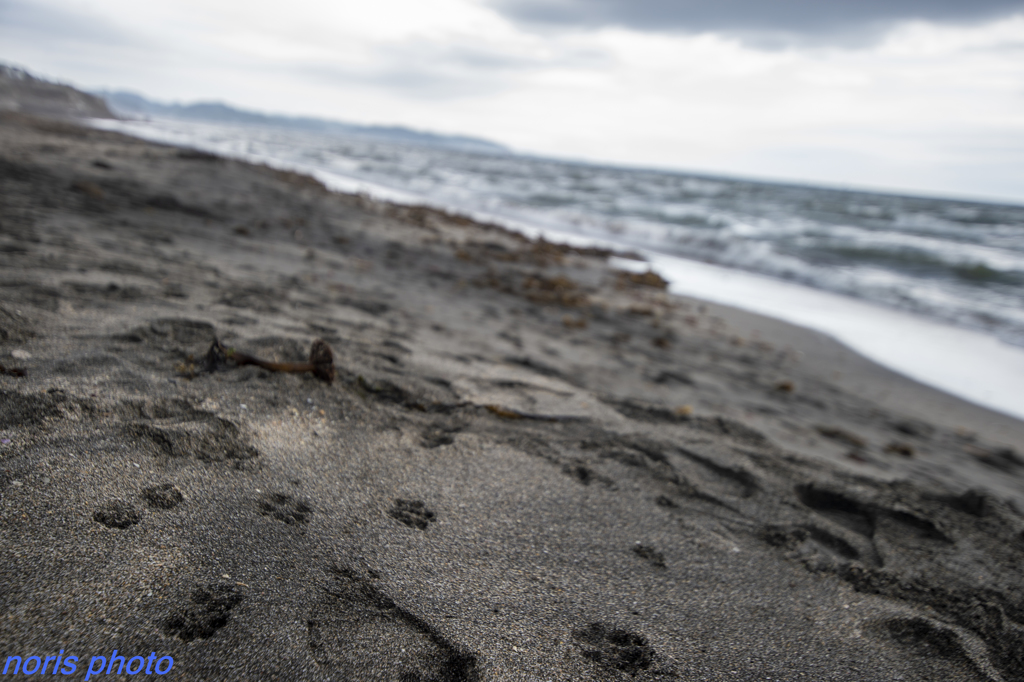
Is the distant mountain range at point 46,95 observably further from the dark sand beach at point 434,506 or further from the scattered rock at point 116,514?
the scattered rock at point 116,514

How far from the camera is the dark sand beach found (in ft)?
3.78

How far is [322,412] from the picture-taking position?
1968 millimetres

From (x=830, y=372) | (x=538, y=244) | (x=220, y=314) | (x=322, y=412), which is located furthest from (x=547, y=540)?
(x=538, y=244)

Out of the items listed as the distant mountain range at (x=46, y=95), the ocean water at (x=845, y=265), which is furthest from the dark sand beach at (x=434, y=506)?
the distant mountain range at (x=46, y=95)

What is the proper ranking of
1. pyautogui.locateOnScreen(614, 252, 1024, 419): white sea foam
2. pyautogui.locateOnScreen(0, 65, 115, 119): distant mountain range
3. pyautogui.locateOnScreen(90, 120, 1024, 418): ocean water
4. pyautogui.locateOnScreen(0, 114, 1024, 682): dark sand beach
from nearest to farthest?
pyautogui.locateOnScreen(0, 114, 1024, 682): dark sand beach, pyautogui.locateOnScreen(614, 252, 1024, 419): white sea foam, pyautogui.locateOnScreen(90, 120, 1024, 418): ocean water, pyautogui.locateOnScreen(0, 65, 115, 119): distant mountain range

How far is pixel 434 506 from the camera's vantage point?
1659 mm

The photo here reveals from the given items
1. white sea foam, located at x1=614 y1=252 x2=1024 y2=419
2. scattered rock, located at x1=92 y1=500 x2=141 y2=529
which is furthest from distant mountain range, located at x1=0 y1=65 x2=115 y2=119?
scattered rock, located at x1=92 y1=500 x2=141 y2=529

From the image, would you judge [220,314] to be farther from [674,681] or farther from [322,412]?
[674,681]

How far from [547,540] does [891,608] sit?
3.49 feet

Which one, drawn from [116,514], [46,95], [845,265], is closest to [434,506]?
[116,514]

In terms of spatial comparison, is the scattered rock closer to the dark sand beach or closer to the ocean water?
the dark sand beach

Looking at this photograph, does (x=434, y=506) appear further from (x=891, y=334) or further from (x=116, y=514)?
(x=891, y=334)

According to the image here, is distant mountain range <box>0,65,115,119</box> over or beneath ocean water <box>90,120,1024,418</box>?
over

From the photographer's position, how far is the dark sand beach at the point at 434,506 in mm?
1152
